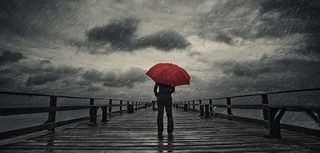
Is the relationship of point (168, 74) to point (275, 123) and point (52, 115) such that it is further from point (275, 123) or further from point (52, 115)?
point (52, 115)

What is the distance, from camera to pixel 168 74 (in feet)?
21.1

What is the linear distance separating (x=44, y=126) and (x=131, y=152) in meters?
3.36

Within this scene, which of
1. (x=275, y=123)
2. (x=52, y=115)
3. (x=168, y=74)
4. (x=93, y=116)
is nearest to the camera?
(x=275, y=123)

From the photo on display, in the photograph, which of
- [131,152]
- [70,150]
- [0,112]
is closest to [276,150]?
[131,152]

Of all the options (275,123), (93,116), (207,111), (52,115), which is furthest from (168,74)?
A: (207,111)

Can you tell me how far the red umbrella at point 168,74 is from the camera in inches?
251

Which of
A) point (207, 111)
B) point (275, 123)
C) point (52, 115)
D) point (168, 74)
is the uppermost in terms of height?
point (168, 74)

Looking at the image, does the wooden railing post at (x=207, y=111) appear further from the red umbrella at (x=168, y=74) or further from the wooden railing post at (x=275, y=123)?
the wooden railing post at (x=275, y=123)

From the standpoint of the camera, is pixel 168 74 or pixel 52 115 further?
pixel 52 115

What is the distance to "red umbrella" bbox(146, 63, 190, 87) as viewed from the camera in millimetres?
6387

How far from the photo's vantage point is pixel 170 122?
269 inches

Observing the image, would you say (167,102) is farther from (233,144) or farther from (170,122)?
(233,144)

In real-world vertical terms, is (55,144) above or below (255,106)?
below

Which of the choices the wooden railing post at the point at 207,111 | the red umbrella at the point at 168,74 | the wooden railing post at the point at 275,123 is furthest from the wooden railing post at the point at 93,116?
the wooden railing post at the point at 207,111
